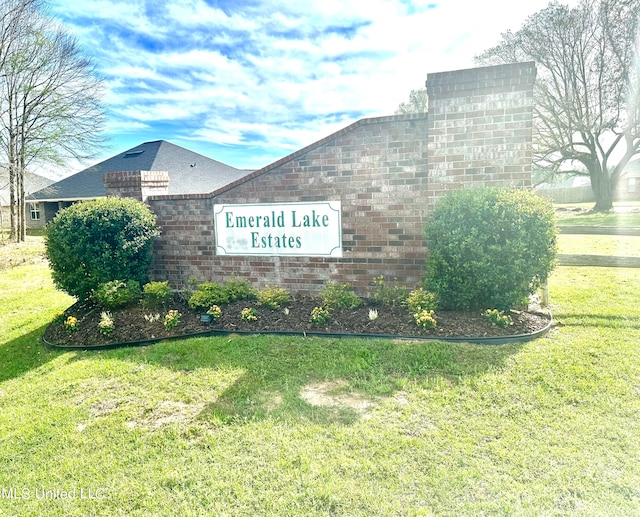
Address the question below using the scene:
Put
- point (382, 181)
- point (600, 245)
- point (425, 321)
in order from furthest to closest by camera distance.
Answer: point (600, 245) < point (382, 181) < point (425, 321)

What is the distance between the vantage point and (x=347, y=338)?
17.6 feet

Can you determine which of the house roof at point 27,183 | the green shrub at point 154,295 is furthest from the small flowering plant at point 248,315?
the house roof at point 27,183

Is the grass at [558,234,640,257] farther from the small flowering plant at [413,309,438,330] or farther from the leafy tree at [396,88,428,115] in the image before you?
the leafy tree at [396,88,428,115]

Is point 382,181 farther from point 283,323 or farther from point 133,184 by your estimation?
point 133,184

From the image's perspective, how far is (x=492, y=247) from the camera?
5074mm

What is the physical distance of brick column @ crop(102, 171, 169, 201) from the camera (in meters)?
7.68

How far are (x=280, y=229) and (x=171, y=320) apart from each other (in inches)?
87.1

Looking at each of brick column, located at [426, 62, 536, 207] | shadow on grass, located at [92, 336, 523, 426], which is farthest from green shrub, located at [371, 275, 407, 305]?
brick column, located at [426, 62, 536, 207]

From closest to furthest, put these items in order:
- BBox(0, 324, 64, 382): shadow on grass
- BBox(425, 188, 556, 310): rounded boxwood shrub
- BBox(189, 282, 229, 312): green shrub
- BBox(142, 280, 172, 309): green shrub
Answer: BBox(425, 188, 556, 310): rounded boxwood shrub < BBox(0, 324, 64, 382): shadow on grass < BBox(189, 282, 229, 312): green shrub < BBox(142, 280, 172, 309): green shrub

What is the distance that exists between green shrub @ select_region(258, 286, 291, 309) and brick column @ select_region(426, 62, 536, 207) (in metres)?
2.66

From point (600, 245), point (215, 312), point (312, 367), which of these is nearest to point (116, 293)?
point (215, 312)

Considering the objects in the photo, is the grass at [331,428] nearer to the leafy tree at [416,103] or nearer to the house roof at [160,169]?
the house roof at [160,169]

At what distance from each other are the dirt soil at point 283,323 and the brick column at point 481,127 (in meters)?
1.75

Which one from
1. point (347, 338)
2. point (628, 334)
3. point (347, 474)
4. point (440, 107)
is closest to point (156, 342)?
point (347, 338)
